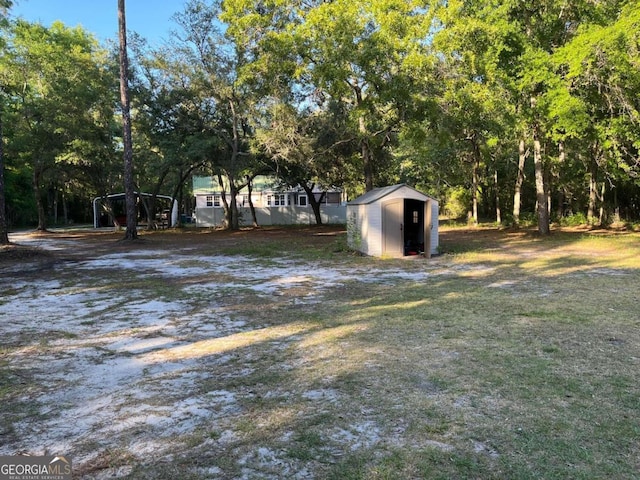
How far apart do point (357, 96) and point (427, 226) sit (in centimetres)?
627

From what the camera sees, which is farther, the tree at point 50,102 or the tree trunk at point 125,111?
the tree at point 50,102

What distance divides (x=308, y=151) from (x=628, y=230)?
1476 cm

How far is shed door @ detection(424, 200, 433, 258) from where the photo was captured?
12484 mm

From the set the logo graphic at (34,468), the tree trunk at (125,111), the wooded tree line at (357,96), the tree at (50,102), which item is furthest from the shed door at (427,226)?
the tree at (50,102)

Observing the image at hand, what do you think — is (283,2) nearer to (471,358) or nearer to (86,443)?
(471,358)

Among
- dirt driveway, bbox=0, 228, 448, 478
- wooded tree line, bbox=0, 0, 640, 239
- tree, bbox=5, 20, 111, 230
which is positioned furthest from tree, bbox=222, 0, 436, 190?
tree, bbox=5, 20, 111, 230

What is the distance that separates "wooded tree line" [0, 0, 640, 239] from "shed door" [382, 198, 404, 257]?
4.18 m

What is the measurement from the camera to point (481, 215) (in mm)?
34531

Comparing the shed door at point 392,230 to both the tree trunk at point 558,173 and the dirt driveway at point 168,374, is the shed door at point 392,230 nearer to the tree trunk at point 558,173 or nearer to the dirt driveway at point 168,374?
the dirt driveway at point 168,374

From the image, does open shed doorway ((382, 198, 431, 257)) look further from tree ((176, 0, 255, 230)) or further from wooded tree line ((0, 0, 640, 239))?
tree ((176, 0, 255, 230))

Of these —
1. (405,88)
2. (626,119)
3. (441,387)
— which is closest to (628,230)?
(626,119)

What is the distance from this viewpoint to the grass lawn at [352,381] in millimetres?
2482

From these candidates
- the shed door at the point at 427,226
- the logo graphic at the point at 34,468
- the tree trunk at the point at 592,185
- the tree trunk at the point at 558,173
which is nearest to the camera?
the logo graphic at the point at 34,468

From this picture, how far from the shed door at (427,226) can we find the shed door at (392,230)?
0.66m
